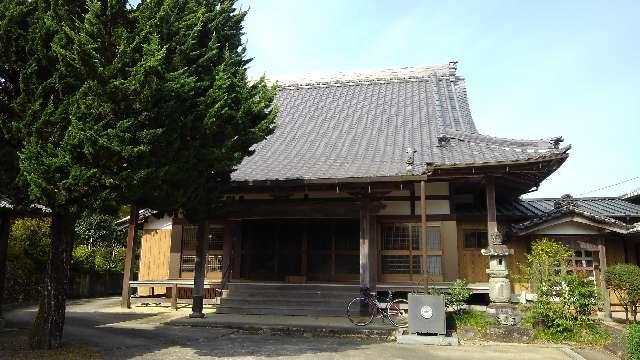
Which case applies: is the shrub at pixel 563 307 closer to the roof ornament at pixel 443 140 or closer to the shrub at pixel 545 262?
the shrub at pixel 545 262

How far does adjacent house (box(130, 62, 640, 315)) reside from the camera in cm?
1266

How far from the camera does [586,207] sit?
16062 millimetres

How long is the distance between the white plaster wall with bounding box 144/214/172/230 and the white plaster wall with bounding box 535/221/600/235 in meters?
12.0

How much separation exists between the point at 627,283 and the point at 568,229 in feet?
7.92

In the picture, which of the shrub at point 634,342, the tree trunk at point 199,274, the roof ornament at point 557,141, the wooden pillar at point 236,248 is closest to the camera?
the shrub at point 634,342

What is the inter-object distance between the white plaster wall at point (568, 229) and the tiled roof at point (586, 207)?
651mm

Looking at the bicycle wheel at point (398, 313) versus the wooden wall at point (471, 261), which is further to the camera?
the wooden wall at point (471, 261)

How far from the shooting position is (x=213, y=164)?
893 cm

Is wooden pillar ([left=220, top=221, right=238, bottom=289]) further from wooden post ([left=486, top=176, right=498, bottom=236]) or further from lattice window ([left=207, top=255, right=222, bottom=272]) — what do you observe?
wooden post ([left=486, top=176, right=498, bottom=236])

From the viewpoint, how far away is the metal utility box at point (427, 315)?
10391mm

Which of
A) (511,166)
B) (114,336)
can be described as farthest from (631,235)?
(114,336)

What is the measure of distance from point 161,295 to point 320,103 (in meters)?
9.98

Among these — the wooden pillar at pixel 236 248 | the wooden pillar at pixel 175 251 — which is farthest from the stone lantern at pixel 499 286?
the wooden pillar at pixel 175 251

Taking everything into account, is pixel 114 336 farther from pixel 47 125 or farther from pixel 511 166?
pixel 511 166
